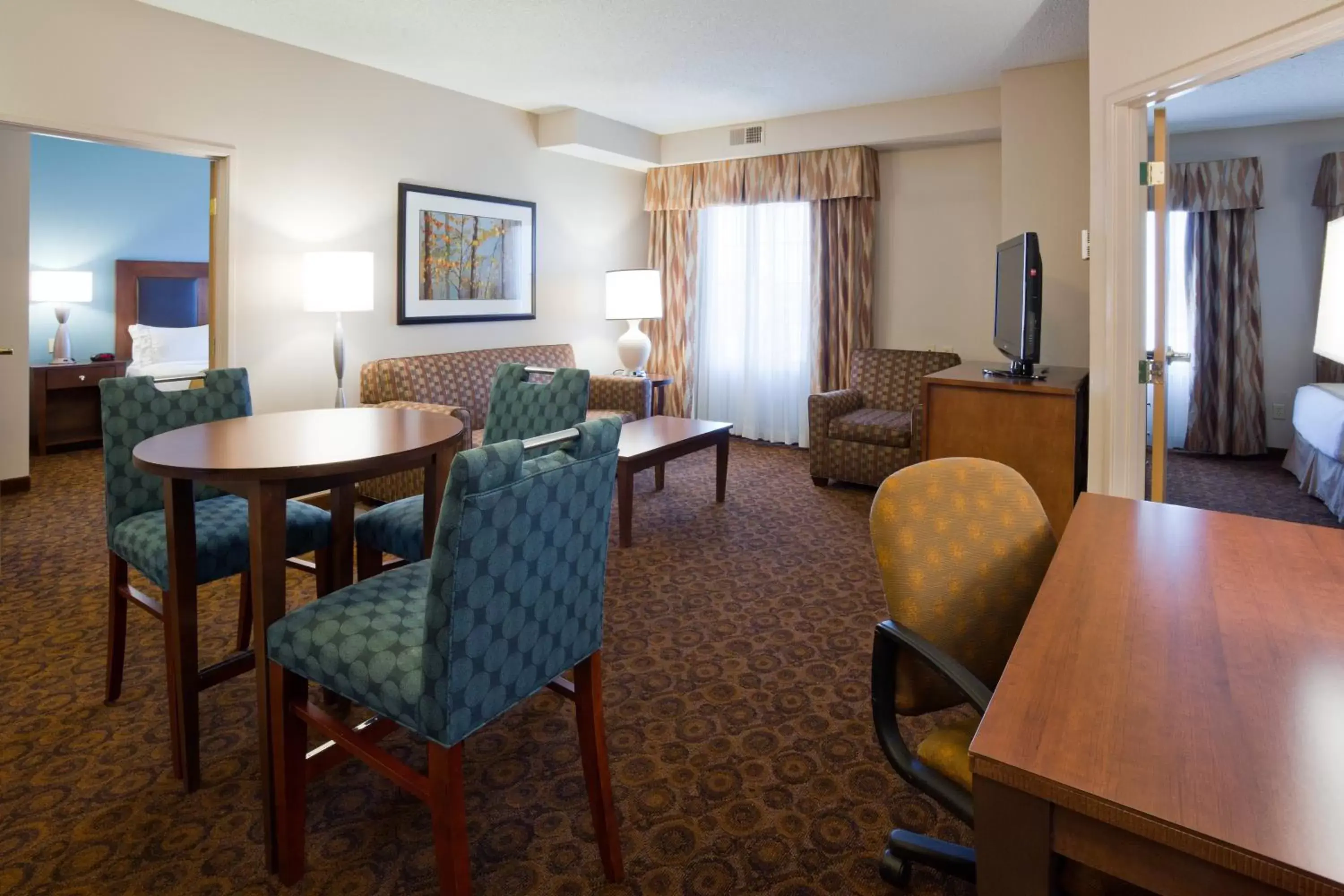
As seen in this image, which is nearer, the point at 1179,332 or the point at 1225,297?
the point at 1225,297

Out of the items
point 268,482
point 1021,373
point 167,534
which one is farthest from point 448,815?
point 1021,373

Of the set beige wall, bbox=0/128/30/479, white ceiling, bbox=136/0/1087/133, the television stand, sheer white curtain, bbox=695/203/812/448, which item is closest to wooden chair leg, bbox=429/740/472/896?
the television stand

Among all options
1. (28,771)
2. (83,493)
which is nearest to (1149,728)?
(28,771)

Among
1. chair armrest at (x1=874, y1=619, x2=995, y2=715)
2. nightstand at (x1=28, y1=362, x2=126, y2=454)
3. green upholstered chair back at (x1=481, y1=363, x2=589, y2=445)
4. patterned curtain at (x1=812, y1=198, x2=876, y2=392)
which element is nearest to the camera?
chair armrest at (x1=874, y1=619, x2=995, y2=715)

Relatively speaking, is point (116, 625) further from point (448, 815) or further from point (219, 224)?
point (219, 224)

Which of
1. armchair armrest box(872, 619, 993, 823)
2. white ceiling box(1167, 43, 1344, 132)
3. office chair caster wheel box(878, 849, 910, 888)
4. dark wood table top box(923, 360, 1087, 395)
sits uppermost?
white ceiling box(1167, 43, 1344, 132)

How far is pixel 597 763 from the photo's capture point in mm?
1604

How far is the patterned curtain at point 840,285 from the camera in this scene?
19.1 feet

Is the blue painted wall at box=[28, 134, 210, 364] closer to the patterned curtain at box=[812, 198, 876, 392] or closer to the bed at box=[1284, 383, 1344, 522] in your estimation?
the patterned curtain at box=[812, 198, 876, 392]

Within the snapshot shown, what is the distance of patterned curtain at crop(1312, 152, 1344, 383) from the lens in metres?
5.13

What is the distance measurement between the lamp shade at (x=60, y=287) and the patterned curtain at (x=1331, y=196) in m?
9.09

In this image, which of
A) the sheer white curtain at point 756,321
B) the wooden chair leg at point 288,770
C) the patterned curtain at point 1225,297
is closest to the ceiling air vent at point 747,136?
the sheer white curtain at point 756,321

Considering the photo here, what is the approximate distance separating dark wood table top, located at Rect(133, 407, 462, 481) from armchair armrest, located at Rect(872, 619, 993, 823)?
1150 millimetres

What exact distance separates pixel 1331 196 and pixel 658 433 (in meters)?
4.84
